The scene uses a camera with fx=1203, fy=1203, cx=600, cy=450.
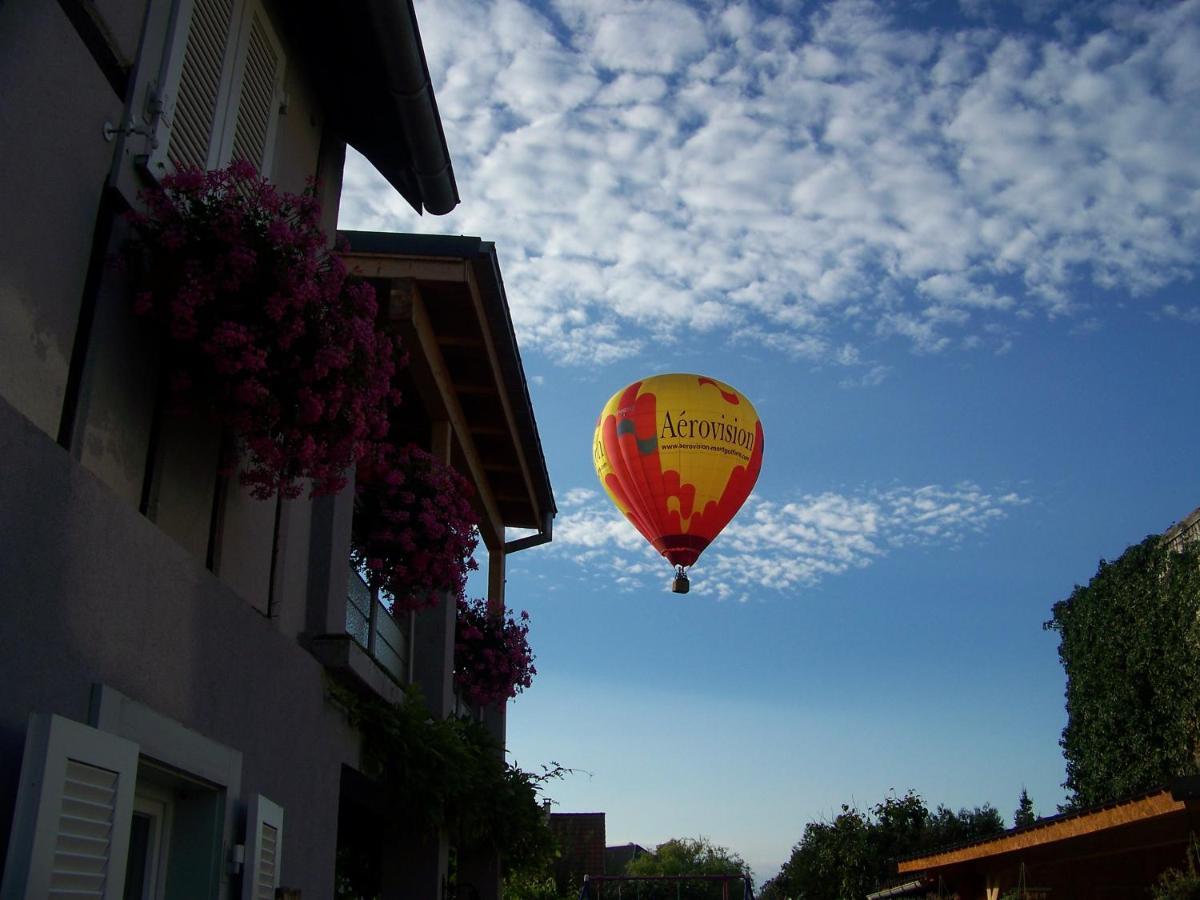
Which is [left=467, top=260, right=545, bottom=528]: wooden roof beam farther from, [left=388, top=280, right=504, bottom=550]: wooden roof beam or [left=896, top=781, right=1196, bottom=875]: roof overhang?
[left=896, top=781, right=1196, bottom=875]: roof overhang

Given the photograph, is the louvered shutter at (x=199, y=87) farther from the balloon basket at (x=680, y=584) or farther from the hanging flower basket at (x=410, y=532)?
the balloon basket at (x=680, y=584)

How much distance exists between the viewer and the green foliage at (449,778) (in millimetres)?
7637

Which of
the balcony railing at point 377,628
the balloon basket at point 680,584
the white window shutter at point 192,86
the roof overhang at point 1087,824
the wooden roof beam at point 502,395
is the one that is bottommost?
the roof overhang at point 1087,824

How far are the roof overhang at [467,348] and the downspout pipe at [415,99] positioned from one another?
79cm

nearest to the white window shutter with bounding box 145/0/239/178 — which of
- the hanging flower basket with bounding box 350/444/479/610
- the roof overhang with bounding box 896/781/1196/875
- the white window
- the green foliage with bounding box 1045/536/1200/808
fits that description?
the white window

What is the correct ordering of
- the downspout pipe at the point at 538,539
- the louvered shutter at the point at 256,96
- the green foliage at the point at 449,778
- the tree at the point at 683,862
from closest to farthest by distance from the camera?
1. the louvered shutter at the point at 256,96
2. the green foliage at the point at 449,778
3. the downspout pipe at the point at 538,539
4. the tree at the point at 683,862

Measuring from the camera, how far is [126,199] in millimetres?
4645

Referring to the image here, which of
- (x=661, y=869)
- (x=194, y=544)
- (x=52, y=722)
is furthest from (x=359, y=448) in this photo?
(x=661, y=869)

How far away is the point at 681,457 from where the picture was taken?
21.2 metres

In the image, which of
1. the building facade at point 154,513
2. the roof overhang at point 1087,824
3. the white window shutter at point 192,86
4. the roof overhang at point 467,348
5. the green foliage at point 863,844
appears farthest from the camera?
the green foliage at point 863,844

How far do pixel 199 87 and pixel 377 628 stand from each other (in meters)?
4.40

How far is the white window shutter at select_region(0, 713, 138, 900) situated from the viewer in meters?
3.19

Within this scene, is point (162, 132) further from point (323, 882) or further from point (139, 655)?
point (323, 882)

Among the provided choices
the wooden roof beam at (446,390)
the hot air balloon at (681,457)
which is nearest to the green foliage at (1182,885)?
the wooden roof beam at (446,390)
